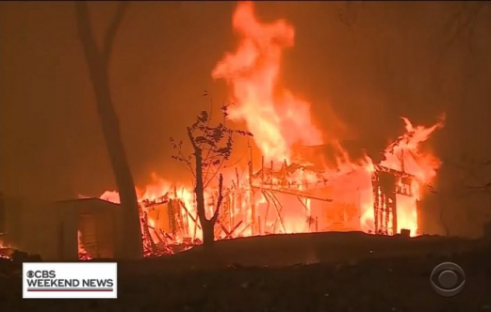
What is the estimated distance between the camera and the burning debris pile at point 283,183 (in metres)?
2.32

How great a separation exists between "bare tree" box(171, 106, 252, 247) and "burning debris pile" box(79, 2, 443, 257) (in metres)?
0.04

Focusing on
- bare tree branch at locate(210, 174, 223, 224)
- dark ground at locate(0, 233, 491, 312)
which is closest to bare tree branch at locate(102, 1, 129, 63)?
bare tree branch at locate(210, 174, 223, 224)

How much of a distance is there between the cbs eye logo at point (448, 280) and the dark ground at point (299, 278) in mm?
36

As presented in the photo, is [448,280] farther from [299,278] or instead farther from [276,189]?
[276,189]

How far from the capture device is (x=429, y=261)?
7.60 ft

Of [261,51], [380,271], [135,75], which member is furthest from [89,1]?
[380,271]

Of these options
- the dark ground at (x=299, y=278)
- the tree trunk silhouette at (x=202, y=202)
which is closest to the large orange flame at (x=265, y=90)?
the tree trunk silhouette at (x=202, y=202)

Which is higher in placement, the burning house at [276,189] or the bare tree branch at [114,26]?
the bare tree branch at [114,26]

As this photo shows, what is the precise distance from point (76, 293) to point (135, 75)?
2.88 feet

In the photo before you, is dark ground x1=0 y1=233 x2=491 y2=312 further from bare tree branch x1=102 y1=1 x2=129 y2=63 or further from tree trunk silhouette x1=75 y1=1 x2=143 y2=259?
bare tree branch x1=102 y1=1 x2=129 y2=63

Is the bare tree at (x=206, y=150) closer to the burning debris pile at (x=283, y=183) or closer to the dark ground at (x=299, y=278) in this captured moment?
the burning debris pile at (x=283, y=183)

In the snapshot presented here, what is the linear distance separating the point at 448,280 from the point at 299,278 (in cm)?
57

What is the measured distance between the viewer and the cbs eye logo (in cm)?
221

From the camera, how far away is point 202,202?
237 cm
